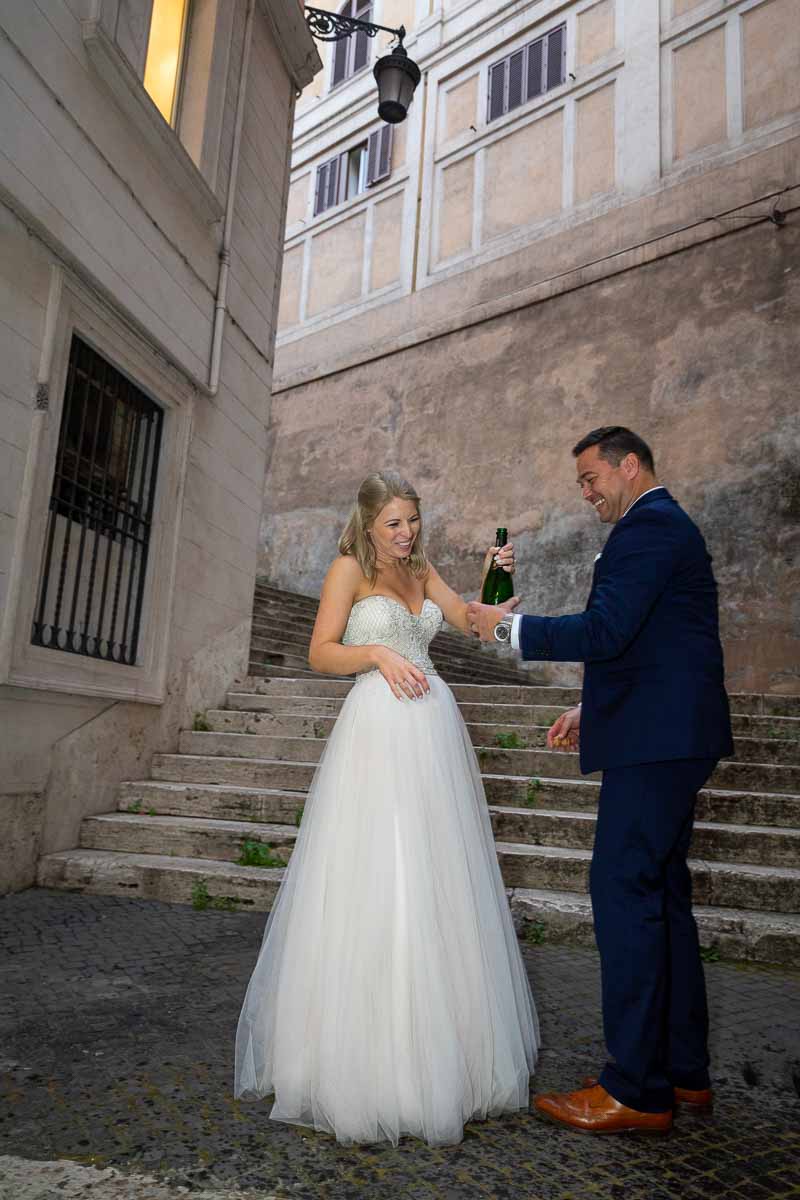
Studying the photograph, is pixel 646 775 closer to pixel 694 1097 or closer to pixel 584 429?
pixel 694 1097

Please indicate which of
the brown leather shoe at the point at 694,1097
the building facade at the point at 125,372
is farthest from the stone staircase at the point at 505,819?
→ the brown leather shoe at the point at 694,1097

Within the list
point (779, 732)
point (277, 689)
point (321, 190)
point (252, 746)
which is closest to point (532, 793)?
point (779, 732)

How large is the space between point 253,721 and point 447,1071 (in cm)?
463

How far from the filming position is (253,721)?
22.0 ft

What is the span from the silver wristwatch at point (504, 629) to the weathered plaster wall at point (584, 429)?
26.3 feet

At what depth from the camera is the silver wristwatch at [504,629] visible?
2.71m

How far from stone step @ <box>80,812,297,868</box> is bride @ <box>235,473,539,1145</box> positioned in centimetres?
245

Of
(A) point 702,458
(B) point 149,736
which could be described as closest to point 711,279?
(A) point 702,458

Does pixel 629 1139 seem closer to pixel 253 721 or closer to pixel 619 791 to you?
pixel 619 791

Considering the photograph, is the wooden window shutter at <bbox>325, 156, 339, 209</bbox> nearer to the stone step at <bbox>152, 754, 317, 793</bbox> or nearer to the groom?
the stone step at <bbox>152, 754, 317, 793</bbox>

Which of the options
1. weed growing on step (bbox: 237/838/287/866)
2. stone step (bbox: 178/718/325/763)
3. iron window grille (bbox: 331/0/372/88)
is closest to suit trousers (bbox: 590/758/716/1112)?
weed growing on step (bbox: 237/838/287/866)

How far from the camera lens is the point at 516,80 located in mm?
13859

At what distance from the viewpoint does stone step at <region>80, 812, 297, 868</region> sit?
5125 millimetres

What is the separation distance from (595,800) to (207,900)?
2.41 m
